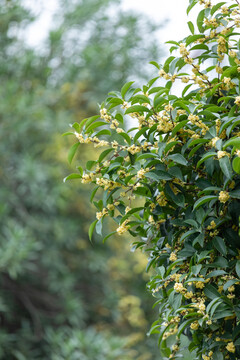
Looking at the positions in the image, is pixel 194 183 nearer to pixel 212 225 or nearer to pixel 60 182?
pixel 212 225

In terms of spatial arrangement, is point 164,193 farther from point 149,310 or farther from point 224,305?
point 149,310

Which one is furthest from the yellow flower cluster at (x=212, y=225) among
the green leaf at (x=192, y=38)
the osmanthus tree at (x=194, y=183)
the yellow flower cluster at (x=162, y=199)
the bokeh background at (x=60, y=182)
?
the bokeh background at (x=60, y=182)

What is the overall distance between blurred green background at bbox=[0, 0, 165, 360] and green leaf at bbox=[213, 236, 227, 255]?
94.7 inches

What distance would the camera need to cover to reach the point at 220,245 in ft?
2.58

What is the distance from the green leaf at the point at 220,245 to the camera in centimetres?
78

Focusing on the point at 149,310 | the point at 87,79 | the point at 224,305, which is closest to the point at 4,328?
the point at 149,310

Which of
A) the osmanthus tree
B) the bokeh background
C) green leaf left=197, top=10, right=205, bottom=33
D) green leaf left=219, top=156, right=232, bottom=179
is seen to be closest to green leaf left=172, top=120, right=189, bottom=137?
the osmanthus tree

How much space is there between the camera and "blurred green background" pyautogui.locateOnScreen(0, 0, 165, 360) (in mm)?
3238

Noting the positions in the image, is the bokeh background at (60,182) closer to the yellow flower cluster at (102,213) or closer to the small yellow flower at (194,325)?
the yellow flower cluster at (102,213)

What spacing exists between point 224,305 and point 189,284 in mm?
75

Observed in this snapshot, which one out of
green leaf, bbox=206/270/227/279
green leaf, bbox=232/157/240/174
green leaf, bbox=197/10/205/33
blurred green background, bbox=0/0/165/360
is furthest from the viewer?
blurred green background, bbox=0/0/165/360

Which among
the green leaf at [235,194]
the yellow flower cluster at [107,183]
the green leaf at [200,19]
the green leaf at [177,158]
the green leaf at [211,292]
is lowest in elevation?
the green leaf at [211,292]

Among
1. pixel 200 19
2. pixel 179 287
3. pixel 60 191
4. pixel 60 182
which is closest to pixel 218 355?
pixel 179 287

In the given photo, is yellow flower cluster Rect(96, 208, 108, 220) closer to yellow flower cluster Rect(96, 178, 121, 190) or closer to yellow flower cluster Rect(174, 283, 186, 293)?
yellow flower cluster Rect(96, 178, 121, 190)
